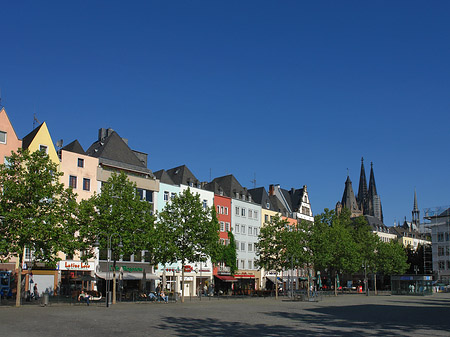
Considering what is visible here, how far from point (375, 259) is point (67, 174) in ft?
209

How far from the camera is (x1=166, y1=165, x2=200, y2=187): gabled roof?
79062mm

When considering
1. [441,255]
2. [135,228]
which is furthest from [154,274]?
[441,255]

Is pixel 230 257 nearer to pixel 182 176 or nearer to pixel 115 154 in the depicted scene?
pixel 182 176

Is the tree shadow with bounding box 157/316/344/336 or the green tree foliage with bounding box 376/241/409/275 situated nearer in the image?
the tree shadow with bounding box 157/316/344/336

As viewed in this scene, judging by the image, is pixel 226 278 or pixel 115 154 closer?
pixel 115 154

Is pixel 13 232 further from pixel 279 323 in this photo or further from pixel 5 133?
pixel 279 323

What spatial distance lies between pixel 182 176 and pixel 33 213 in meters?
38.1

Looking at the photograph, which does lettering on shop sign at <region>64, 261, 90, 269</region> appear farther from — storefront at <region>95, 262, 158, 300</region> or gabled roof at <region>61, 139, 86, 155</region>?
gabled roof at <region>61, 139, 86, 155</region>

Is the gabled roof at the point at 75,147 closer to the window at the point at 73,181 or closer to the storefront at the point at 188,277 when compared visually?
the window at the point at 73,181

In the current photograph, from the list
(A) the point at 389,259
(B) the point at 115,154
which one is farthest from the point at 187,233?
(A) the point at 389,259

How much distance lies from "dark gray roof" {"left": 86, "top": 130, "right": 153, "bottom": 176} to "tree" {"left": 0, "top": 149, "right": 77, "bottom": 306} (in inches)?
843

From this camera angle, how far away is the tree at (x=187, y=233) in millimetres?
56531

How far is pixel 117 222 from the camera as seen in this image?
159 feet

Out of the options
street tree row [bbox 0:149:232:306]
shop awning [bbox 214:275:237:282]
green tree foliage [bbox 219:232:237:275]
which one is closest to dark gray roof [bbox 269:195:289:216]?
green tree foliage [bbox 219:232:237:275]
